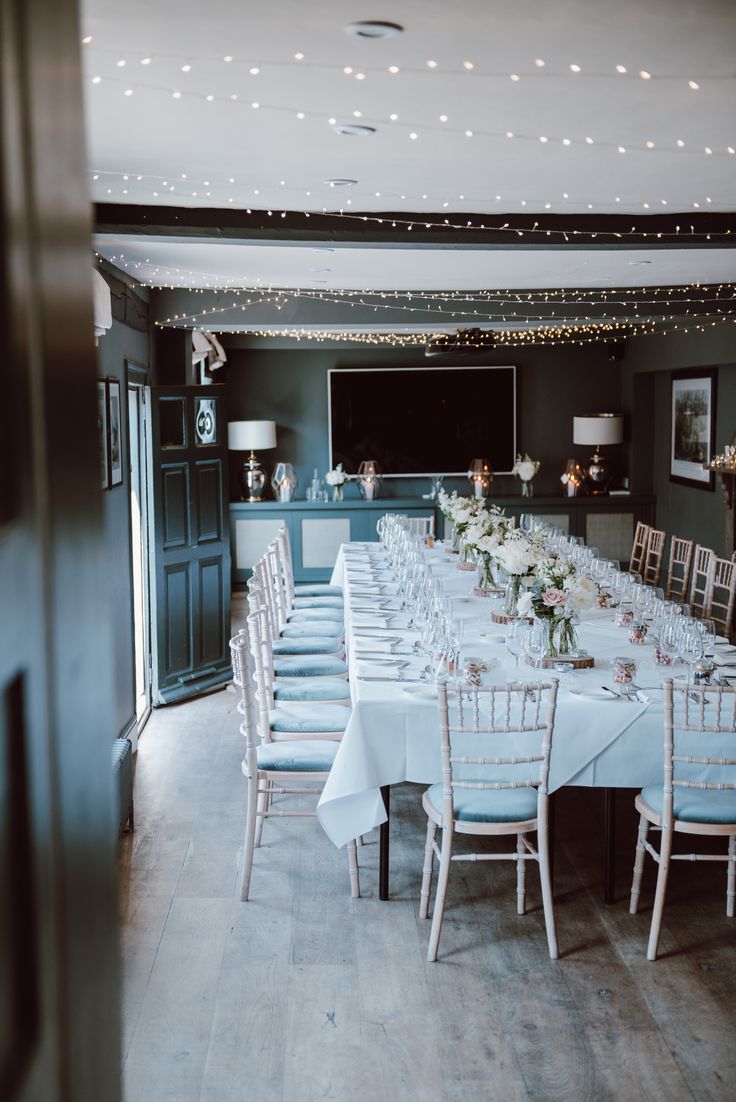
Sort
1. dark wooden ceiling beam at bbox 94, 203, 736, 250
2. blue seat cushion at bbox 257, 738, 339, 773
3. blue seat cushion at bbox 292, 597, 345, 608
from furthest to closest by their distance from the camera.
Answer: blue seat cushion at bbox 292, 597, 345, 608
dark wooden ceiling beam at bbox 94, 203, 736, 250
blue seat cushion at bbox 257, 738, 339, 773

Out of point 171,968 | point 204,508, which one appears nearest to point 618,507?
point 204,508

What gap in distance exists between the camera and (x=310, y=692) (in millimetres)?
5977

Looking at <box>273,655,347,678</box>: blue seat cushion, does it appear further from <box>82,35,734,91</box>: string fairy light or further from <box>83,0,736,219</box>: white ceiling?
<box>82,35,734,91</box>: string fairy light

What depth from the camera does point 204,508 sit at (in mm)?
8203

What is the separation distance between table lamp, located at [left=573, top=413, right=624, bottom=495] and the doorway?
20.2 ft

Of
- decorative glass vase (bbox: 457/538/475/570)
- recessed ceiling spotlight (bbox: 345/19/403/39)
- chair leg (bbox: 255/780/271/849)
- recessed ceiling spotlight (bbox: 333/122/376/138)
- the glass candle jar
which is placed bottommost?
chair leg (bbox: 255/780/271/849)

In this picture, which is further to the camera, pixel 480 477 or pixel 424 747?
pixel 480 477

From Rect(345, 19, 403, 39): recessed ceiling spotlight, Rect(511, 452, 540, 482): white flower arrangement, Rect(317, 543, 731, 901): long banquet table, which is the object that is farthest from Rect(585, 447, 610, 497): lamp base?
Rect(345, 19, 403, 39): recessed ceiling spotlight

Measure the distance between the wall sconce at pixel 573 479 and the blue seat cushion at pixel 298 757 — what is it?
815 centimetres

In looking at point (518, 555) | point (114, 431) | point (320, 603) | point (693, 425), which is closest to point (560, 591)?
point (518, 555)

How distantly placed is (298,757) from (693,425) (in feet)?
25.4

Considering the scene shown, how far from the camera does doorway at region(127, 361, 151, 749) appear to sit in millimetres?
7496

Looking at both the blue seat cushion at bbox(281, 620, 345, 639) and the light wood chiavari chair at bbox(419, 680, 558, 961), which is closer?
the light wood chiavari chair at bbox(419, 680, 558, 961)

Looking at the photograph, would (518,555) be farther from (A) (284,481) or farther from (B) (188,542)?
(A) (284,481)
